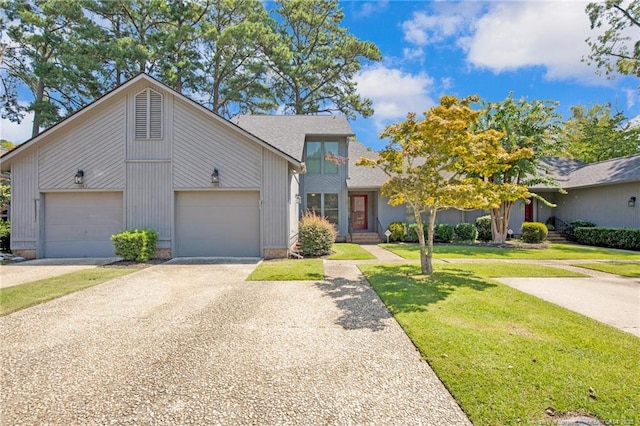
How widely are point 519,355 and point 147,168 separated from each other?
1123 centimetres

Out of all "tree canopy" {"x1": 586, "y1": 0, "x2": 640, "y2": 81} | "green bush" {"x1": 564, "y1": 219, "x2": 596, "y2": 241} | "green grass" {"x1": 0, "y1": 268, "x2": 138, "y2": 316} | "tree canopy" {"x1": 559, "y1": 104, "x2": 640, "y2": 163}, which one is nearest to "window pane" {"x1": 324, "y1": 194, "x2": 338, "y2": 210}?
"green grass" {"x1": 0, "y1": 268, "x2": 138, "y2": 316}

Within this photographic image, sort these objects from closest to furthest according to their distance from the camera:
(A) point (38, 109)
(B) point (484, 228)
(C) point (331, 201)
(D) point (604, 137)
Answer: (B) point (484, 228)
(C) point (331, 201)
(A) point (38, 109)
(D) point (604, 137)

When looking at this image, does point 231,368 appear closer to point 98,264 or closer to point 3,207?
point 98,264

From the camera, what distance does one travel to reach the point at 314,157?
643 inches

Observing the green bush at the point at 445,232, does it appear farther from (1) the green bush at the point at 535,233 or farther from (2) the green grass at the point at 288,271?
(2) the green grass at the point at 288,271

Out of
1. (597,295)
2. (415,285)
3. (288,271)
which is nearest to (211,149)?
(288,271)

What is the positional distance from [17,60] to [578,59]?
117ft

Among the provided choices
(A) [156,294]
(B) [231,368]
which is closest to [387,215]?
(A) [156,294]

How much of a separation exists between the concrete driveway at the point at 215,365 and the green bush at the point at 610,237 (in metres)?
15.0

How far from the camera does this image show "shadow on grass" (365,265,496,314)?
17.4 ft

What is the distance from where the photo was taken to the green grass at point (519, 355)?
98.7 inches

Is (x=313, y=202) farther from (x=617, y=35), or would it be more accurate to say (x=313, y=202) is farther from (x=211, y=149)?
(x=617, y=35)

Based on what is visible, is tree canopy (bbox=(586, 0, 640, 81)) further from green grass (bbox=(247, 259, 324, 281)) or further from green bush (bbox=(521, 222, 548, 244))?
green grass (bbox=(247, 259, 324, 281))

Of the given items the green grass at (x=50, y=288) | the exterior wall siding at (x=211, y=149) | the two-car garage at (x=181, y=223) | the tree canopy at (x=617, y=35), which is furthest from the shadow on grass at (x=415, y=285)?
the tree canopy at (x=617, y=35)
